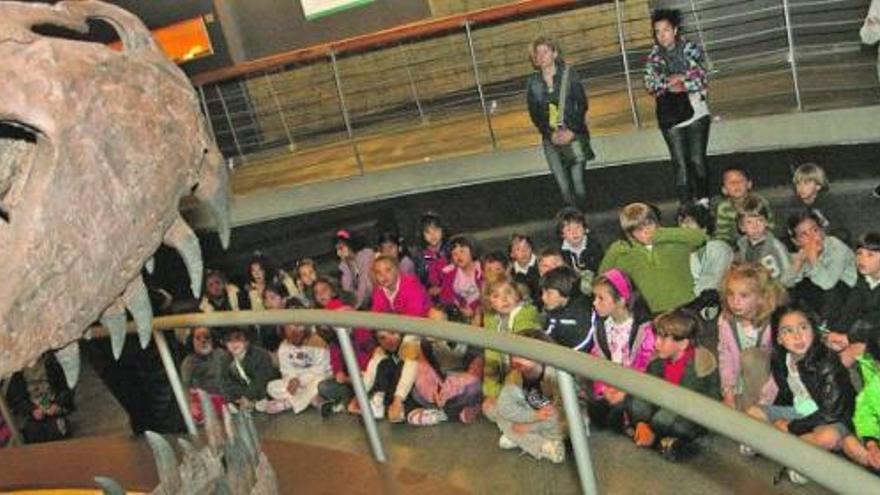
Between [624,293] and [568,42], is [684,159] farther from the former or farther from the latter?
[568,42]

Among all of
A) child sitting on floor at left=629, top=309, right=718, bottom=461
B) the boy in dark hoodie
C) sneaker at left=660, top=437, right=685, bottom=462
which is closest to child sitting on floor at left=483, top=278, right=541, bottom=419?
the boy in dark hoodie

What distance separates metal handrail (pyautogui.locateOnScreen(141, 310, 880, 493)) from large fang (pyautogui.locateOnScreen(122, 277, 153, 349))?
1.12 meters

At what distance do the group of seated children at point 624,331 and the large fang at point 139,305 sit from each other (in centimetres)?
150

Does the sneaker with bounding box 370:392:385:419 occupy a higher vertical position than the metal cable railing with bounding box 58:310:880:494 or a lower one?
lower

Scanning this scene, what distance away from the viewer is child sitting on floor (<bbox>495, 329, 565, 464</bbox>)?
433cm

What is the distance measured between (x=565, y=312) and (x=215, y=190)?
299 centimetres

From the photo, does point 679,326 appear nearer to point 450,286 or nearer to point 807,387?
point 807,387

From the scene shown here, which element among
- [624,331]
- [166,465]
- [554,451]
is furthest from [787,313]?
[166,465]

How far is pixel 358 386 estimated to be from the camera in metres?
4.28

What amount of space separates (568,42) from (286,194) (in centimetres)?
375

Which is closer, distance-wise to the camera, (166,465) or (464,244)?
(166,465)

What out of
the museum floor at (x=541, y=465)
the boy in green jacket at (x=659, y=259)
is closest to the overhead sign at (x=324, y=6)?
the boy in green jacket at (x=659, y=259)

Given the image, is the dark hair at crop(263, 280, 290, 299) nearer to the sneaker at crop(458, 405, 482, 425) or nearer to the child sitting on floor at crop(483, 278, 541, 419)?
the sneaker at crop(458, 405, 482, 425)

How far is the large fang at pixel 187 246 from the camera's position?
2498 mm
